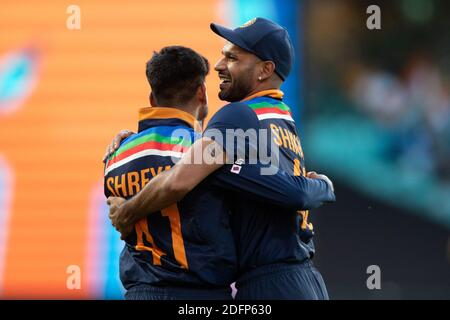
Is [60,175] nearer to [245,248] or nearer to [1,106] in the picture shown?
[1,106]

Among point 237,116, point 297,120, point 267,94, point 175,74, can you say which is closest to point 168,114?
point 175,74

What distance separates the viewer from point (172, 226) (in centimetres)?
390

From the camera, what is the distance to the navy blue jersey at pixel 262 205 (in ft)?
12.7

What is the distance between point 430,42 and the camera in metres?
7.99

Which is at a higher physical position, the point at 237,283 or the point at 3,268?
the point at 237,283

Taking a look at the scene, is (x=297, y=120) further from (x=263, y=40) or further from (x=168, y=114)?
(x=168, y=114)

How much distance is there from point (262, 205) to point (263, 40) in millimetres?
861

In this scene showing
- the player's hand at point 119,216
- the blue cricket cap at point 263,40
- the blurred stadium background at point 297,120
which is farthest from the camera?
the blurred stadium background at point 297,120

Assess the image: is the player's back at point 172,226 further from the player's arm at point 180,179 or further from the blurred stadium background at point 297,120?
the blurred stadium background at point 297,120

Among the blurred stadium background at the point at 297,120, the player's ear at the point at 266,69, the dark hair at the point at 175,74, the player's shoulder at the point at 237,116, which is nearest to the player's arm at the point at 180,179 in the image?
the player's shoulder at the point at 237,116

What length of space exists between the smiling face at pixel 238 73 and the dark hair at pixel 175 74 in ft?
0.56

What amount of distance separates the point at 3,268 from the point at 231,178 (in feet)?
15.6

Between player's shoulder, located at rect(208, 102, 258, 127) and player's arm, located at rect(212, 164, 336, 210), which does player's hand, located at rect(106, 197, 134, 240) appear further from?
player's shoulder, located at rect(208, 102, 258, 127)
